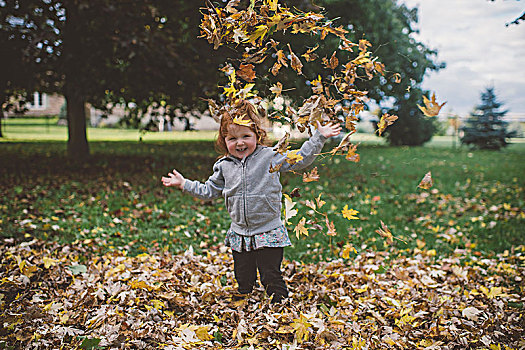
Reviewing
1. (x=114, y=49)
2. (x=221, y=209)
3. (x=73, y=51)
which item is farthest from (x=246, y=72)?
(x=73, y=51)

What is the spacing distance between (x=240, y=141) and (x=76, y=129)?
30.5 feet

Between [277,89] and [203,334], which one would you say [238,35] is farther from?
[203,334]

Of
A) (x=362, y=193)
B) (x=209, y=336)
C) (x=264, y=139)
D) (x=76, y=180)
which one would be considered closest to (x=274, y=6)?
(x=264, y=139)

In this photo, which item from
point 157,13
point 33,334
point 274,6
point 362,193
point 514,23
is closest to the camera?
point 274,6

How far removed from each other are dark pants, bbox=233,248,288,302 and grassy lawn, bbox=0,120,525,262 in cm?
40

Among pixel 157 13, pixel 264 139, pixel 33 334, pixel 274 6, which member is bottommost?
pixel 33 334

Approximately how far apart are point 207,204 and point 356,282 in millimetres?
3518

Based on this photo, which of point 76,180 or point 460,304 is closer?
point 460,304

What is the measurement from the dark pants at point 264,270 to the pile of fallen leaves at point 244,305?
98 mm

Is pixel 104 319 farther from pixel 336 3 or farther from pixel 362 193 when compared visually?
pixel 336 3

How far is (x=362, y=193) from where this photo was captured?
27.7 ft

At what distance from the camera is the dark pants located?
346 cm

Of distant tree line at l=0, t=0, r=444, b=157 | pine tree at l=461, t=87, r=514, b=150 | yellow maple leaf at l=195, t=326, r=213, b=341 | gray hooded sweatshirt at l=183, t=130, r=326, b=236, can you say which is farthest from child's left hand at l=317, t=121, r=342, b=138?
pine tree at l=461, t=87, r=514, b=150

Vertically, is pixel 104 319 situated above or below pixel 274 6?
below
